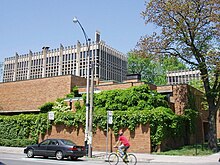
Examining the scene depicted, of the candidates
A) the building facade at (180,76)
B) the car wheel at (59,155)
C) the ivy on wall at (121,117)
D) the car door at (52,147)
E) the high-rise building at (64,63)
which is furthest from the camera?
the high-rise building at (64,63)

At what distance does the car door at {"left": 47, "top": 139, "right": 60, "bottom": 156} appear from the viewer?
18.2 m

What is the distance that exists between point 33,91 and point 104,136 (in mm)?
15254

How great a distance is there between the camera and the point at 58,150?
18.1m

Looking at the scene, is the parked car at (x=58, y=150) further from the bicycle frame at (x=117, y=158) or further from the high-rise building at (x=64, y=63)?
the high-rise building at (x=64, y=63)

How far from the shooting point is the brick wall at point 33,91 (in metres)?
34.1

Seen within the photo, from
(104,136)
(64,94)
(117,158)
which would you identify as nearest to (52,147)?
(117,158)

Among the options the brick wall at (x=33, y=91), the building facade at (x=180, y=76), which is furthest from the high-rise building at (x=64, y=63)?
the brick wall at (x=33, y=91)

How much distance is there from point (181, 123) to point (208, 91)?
4.38 meters

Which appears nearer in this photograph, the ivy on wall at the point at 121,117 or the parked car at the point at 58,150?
the parked car at the point at 58,150

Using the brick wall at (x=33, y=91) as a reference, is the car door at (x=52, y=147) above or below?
below

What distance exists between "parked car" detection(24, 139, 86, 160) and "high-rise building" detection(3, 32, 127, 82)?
63.9m

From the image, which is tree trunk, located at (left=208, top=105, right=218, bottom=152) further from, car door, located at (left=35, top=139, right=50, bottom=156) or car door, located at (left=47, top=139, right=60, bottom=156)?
car door, located at (left=35, top=139, right=50, bottom=156)

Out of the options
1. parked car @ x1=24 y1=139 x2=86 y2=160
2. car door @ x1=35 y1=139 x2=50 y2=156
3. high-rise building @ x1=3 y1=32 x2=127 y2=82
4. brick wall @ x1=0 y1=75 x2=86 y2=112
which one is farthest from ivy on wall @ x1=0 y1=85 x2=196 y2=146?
high-rise building @ x1=3 y1=32 x2=127 y2=82

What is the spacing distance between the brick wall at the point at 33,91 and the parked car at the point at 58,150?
1485 cm
